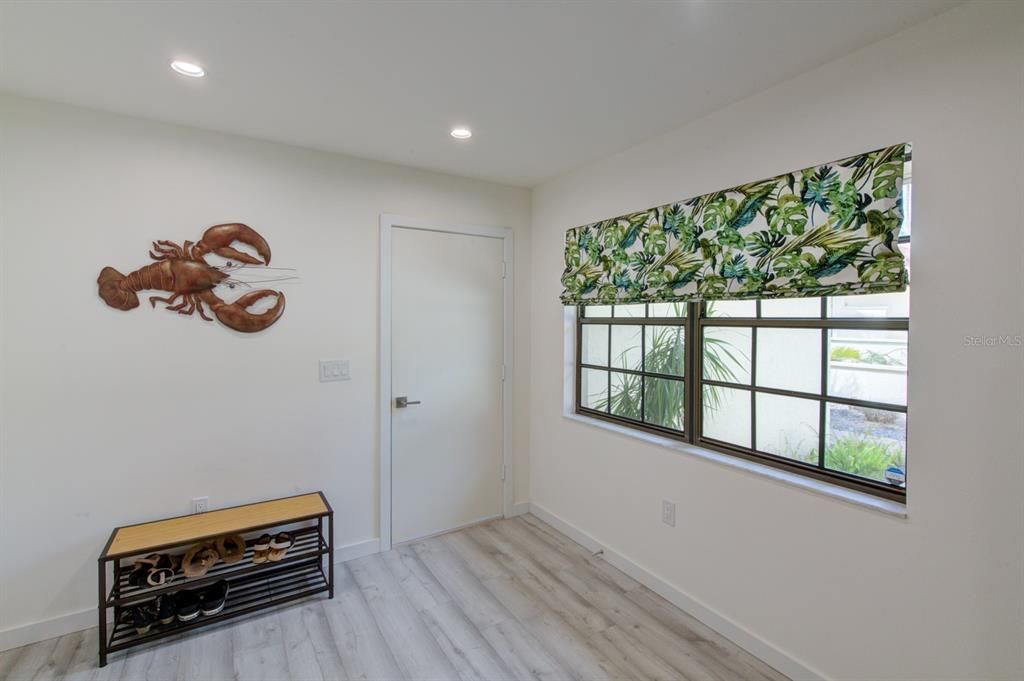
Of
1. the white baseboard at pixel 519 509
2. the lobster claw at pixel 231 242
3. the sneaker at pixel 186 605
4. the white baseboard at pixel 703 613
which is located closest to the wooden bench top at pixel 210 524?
the sneaker at pixel 186 605

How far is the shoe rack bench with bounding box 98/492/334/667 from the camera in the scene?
2.10m

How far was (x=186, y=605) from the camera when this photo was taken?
Result: 87.9 inches

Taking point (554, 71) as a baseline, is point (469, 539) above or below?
below

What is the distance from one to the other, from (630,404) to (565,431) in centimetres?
55

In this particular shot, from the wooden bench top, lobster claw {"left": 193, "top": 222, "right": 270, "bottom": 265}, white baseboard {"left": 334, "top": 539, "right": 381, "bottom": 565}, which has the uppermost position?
lobster claw {"left": 193, "top": 222, "right": 270, "bottom": 265}

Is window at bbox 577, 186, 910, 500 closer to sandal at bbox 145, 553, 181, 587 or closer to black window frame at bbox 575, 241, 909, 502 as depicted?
black window frame at bbox 575, 241, 909, 502

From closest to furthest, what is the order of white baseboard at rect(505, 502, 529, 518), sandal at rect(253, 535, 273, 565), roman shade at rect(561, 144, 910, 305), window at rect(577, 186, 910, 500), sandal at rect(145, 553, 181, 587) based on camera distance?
roman shade at rect(561, 144, 910, 305), window at rect(577, 186, 910, 500), sandal at rect(145, 553, 181, 587), sandal at rect(253, 535, 273, 565), white baseboard at rect(505, 502, 529, 518)

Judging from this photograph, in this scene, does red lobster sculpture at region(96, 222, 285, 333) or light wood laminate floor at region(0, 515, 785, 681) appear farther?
red lobster sculpture at region(96, 222, 285, 333)

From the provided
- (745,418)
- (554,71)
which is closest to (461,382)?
→ (745,418)

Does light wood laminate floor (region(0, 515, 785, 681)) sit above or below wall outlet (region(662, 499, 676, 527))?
below

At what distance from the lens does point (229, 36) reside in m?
1.68

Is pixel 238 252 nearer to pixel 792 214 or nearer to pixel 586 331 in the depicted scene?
pixel 586 331

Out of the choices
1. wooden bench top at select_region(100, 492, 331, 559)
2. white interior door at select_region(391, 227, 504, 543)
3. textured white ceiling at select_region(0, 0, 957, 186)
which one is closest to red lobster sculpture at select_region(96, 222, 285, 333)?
textured white ceiling at select_region(0, 0, 957, 186)

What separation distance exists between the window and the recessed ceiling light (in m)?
2.38
